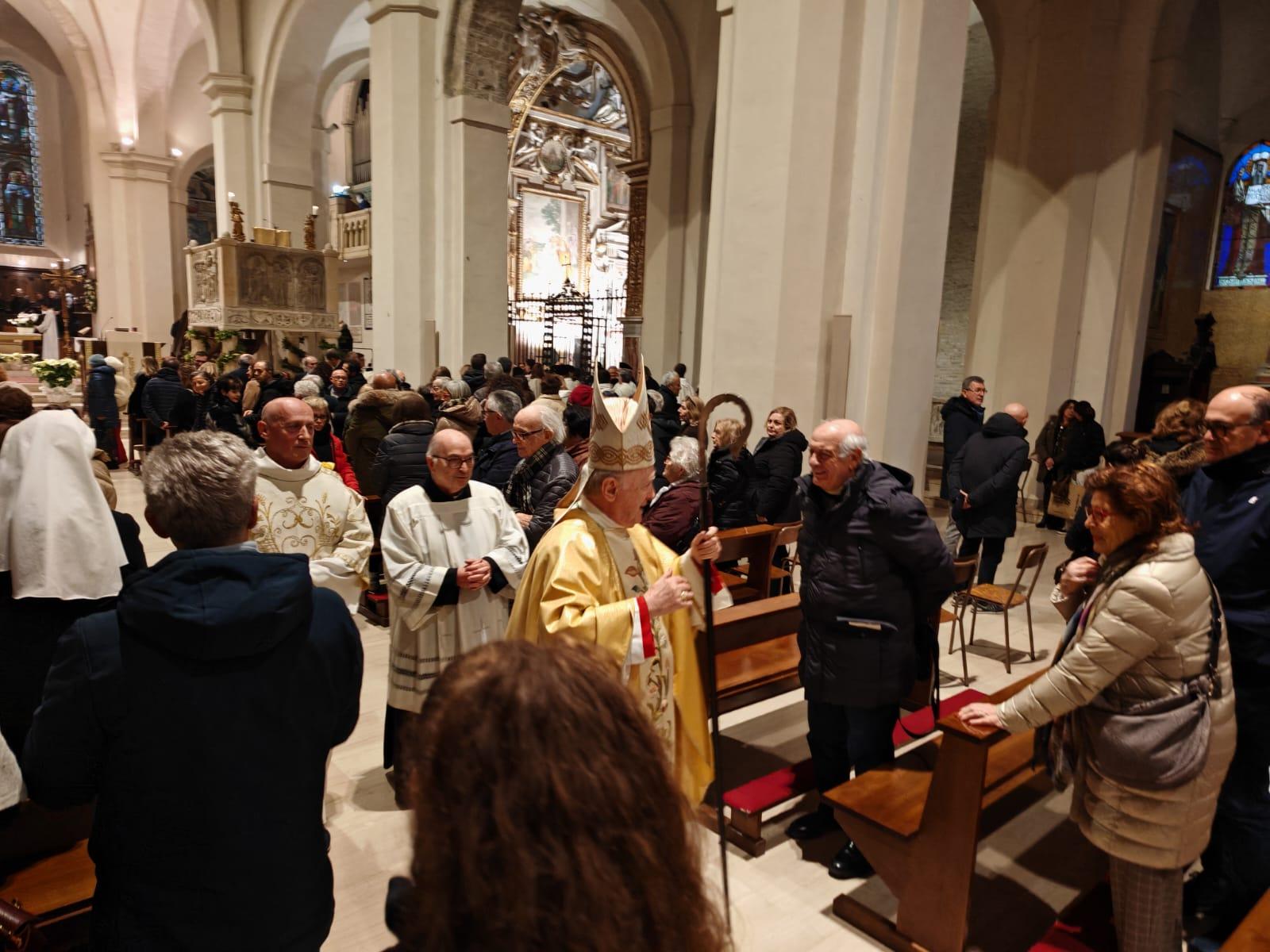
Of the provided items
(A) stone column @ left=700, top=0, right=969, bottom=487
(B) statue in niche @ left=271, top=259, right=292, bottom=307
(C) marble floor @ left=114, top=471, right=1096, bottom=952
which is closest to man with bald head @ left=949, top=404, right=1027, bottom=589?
(A) stone column @ left=700, top=0, right=969, bottom=487

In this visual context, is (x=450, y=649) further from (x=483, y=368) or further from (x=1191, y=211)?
(x=1191, y=211)

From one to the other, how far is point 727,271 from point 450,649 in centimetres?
524

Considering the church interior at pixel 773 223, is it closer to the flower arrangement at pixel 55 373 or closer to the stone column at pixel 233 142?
the stone column at pixel 233 142

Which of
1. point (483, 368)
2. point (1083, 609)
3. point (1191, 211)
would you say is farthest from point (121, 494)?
point (1191, 211)

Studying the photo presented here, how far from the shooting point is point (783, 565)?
693 centimetres

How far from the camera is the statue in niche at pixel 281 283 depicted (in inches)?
573

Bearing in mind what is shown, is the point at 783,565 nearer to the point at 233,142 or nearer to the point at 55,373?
the point at 55,373

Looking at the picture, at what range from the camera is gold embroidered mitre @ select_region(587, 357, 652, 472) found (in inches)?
97.7

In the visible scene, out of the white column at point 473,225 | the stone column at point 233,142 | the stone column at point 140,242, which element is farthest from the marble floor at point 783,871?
the stone column at point 140,242

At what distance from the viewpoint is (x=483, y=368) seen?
1035cm

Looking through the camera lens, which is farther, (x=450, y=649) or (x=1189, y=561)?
(x=450, y=649)

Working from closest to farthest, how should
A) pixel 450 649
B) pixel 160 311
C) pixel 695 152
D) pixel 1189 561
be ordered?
pixel 1189 561
pixel 450 649
pixel 695 152
pixel 160 311

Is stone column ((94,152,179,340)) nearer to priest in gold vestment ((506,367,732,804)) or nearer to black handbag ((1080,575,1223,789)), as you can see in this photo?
priest in gold vestment ((506,367,732,804))

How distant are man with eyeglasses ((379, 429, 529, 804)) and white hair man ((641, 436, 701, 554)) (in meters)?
1.17
